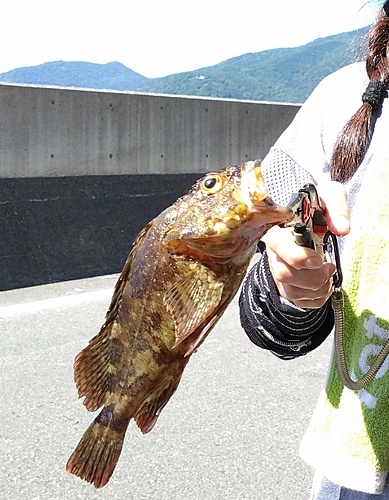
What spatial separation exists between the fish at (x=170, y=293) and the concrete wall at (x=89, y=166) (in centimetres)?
612

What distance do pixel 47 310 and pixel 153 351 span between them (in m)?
5.37

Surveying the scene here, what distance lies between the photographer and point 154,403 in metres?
1.47

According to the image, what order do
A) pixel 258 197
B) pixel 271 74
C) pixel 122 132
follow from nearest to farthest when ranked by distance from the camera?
pixel 258 197 < pixel 122 132 < pixel 271 74

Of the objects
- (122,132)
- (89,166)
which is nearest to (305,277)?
(89,166)

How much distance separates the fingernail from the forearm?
0.95 feet

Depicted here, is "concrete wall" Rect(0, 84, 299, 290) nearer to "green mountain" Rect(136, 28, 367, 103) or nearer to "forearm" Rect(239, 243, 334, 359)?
"green mountain" Rect(136, 28, 367, 103)

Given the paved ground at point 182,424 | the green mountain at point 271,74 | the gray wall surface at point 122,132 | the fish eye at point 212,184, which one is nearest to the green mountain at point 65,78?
the gray wall surface at point 122,132

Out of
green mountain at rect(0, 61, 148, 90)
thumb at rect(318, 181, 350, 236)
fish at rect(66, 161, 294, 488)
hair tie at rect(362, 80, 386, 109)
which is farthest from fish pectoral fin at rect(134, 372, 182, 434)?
green mountain at rect(0, 61, 148, 90)

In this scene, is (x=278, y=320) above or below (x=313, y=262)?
below

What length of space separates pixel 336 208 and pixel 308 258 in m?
0.09

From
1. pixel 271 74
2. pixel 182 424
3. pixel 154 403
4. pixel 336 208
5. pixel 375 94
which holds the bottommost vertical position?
pixel 182 424

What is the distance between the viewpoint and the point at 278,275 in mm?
1491

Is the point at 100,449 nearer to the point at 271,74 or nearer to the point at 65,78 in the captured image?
the point at 65,78

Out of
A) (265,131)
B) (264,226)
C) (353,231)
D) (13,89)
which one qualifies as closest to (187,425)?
(353,231)
